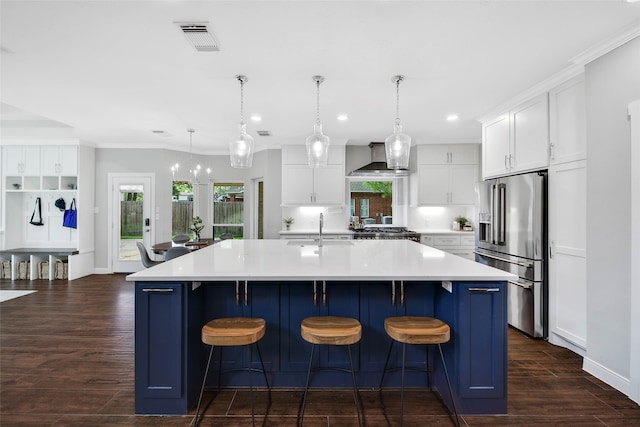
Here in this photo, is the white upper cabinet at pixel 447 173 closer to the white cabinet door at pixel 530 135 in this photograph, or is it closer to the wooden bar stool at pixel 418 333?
the white cabinet door at pixel 530 135

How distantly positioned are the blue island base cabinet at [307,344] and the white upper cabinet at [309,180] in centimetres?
360

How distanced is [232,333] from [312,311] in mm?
661

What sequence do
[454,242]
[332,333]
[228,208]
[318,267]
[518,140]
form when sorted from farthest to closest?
1. [228,208]
2. [454,242]
3. [518,140]
4. [318,267]
5. [332,333]

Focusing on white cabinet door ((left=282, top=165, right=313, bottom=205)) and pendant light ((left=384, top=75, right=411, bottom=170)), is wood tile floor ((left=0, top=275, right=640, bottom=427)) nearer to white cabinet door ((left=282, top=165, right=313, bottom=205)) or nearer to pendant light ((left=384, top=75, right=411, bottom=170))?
pendant light ((left=384, top=75, right=411, bottom=170))

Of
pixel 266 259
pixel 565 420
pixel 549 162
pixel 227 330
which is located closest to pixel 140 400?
pixel 227 330

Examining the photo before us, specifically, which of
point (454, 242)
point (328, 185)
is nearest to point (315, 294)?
point (328, 185)

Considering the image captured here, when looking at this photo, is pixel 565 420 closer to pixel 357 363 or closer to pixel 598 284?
pixel 598 284

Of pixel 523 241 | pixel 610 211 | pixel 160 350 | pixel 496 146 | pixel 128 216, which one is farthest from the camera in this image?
pixel 128 216

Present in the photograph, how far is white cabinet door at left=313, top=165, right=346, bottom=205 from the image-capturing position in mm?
5945

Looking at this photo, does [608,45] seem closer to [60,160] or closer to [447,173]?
[447,173]

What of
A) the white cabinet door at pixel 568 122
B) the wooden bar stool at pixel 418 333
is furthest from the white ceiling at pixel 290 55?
the wooden bar stool at pixel 418 333

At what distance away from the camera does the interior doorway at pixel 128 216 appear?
6.39 m

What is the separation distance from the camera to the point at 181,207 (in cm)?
677

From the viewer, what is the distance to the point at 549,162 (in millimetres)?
3234
